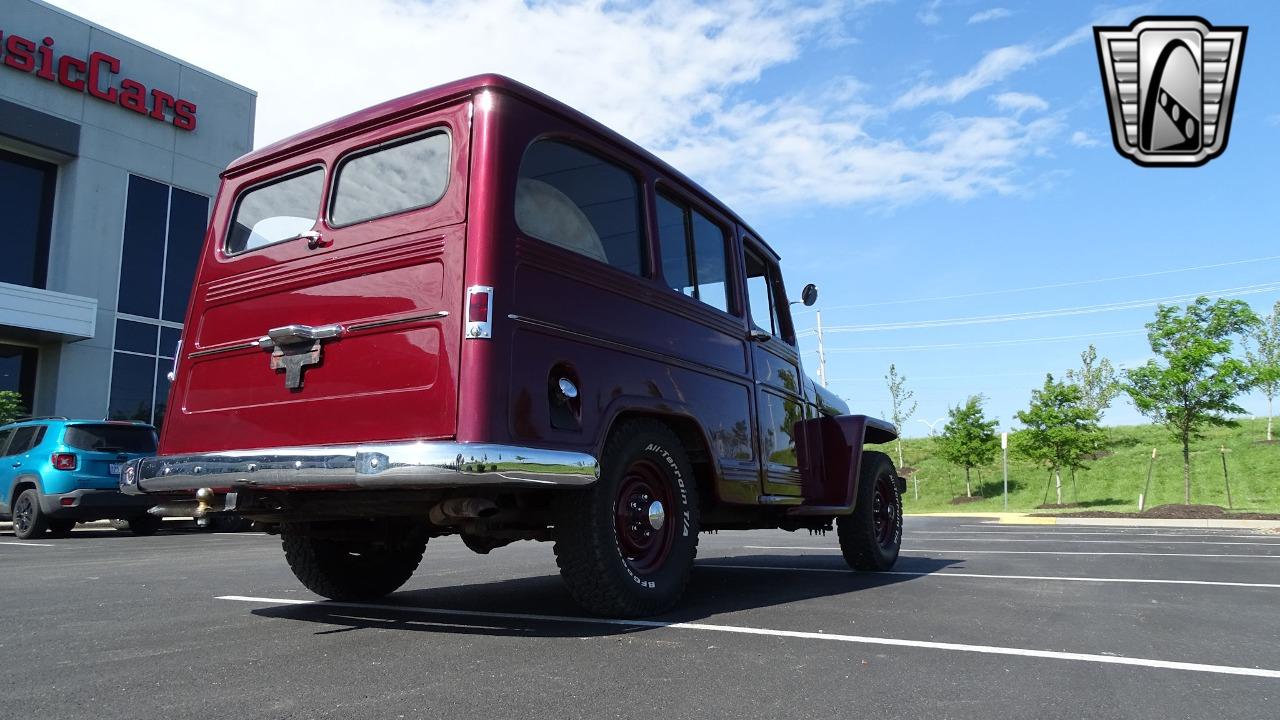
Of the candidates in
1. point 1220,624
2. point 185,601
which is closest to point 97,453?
point 185,601

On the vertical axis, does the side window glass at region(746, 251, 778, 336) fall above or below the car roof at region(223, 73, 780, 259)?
below

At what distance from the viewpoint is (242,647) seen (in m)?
3.68

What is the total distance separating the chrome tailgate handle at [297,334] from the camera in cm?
411

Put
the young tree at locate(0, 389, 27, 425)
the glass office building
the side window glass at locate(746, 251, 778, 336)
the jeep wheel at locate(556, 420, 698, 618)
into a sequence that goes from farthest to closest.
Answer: the glass office building
the young tree at locate(0, 389, 27, 425)
the side window glass at locate(746, 251, 778, 336)
the jeep wheel at locate(556, 420, 698, 618)

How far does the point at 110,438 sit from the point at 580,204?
1022 cm

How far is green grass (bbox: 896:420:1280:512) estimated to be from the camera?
26328 mm

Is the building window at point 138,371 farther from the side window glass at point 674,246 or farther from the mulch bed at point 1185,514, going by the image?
the mulch bed at point 1185,514

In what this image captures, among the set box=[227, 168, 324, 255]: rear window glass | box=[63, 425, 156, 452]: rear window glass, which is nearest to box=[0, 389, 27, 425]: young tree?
box=[63, 425, 156, 452]: rear window glass

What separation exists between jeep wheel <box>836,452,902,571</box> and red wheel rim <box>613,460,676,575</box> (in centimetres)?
280

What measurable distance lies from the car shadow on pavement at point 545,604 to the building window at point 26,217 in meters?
22.1

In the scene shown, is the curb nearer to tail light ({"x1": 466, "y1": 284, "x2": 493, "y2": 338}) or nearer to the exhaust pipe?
the exhaust pipe

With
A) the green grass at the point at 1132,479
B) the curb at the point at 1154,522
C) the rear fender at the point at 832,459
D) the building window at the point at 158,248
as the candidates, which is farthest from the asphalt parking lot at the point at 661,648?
the green grass at the point at 1132,479

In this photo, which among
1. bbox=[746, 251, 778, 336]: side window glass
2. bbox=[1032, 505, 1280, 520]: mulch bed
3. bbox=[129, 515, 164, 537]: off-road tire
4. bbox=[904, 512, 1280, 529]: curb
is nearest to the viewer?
bbox=[746, 251, 778, 336]: side window glass

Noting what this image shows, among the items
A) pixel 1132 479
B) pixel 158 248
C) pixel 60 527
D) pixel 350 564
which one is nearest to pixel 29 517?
pixel 60 527
